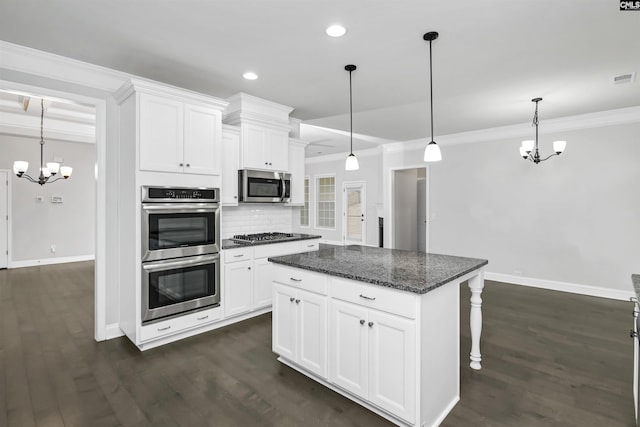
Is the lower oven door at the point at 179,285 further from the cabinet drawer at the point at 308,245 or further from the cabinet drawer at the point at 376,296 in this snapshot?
the cabinet drawer at the point at 376,296

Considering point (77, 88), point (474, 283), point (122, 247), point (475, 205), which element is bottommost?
point (474, 283)

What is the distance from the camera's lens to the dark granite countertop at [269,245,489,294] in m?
1.90

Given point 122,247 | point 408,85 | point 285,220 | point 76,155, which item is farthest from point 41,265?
point 408,85

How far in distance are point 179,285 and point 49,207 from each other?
5677 mm

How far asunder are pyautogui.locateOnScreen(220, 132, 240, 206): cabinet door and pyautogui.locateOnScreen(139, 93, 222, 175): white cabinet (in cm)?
39

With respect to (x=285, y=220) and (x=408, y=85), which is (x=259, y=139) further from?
(x=408, y=85)

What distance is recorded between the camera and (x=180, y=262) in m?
3.13

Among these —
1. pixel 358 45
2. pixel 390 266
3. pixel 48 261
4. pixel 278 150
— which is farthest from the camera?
pixel 48 261

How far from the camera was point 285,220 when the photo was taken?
487 centimetres

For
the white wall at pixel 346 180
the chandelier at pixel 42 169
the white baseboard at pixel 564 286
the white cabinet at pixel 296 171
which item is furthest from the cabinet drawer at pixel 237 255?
the white wall at pixel 346 180

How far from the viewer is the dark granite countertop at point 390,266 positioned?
1902 mm

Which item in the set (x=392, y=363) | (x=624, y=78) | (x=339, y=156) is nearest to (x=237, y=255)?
(x=392, y=363)

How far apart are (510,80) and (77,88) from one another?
449cm

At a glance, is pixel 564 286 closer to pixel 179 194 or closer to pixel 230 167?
pixel 230 167
